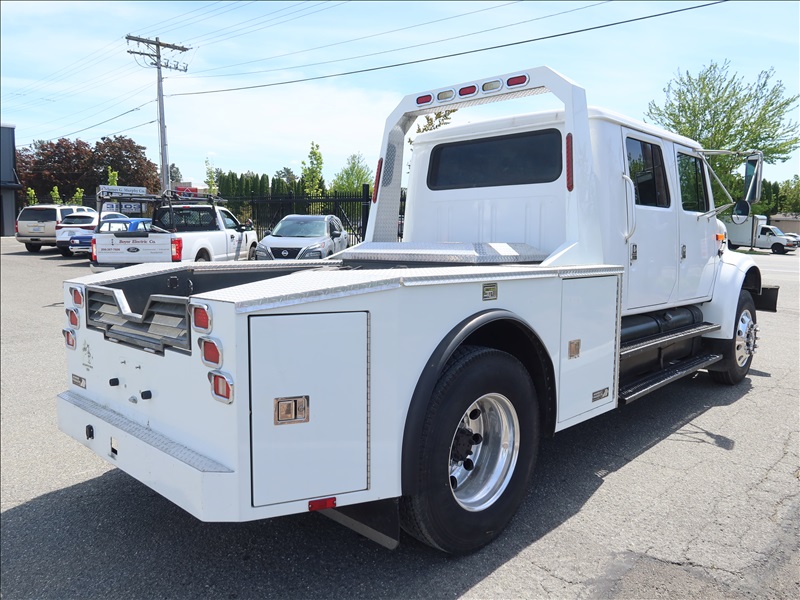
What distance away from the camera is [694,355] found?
5949 millimetres

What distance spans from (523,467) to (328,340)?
59.1 inches

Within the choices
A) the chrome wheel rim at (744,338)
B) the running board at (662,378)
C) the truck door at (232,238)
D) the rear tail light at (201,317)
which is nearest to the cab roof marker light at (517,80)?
the running board at (662,378)

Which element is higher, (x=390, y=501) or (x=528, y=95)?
(x=528, y=95)

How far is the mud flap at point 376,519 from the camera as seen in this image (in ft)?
8.86

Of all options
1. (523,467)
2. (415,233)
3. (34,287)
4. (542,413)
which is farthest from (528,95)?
(34,287)

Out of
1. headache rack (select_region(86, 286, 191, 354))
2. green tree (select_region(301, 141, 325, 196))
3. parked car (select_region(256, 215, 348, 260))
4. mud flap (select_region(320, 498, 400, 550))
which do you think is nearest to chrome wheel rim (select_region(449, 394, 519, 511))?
mud flap (select_region(320, 498, 400, 550))

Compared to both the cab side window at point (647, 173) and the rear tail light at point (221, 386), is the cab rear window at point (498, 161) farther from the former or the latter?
the rear tail light at point (221, 386)

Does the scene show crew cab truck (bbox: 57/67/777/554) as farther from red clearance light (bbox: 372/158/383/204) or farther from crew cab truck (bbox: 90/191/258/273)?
crew cab truck (bbox: 90/191/258/273)

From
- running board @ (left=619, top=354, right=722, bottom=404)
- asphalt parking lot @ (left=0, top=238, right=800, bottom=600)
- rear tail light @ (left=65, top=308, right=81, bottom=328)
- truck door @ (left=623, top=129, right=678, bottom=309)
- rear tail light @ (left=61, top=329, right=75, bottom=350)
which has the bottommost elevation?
asphalt parking lot @ (left=0, top=238, right=800, bottom=600)

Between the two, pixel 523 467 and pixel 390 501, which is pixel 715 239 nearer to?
pixel 523 467

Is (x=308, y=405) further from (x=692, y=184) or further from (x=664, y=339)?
(x=692, y=184)

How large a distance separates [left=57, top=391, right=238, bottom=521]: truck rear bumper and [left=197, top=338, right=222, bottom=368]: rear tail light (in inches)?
15.5

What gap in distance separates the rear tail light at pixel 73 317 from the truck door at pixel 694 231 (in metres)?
4.75

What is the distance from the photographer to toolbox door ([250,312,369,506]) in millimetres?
2348
